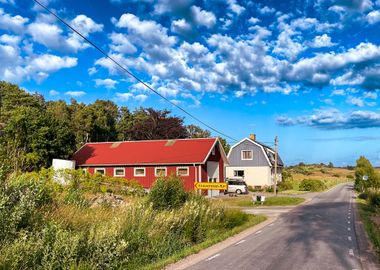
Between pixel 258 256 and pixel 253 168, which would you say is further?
pixel 253 168

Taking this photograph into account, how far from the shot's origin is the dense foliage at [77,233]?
29.1 ft

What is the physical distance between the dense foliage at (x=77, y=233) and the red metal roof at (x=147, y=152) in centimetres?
2608

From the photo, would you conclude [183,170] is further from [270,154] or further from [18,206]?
[18,206]

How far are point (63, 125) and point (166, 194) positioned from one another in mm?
25810

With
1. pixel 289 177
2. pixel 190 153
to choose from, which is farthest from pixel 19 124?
pixel 289 177

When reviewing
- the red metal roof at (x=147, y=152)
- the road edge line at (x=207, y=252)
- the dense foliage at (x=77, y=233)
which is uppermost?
the red metal roof at (x=147, y=152)

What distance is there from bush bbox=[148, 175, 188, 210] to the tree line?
1847 cm

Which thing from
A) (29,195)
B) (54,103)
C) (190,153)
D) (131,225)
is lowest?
(131,225)

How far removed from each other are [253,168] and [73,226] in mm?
50600

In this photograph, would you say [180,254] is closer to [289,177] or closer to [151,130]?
[151,130]

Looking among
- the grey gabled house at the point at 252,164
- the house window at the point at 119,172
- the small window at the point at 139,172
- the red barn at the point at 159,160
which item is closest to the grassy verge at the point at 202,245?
the red barn at the point at 159,160

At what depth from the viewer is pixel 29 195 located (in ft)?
33.1

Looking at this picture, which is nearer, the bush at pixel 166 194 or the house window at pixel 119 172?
the bush at pixel 166 194

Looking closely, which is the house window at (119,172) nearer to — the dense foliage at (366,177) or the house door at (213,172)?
the house door at (213,172)
